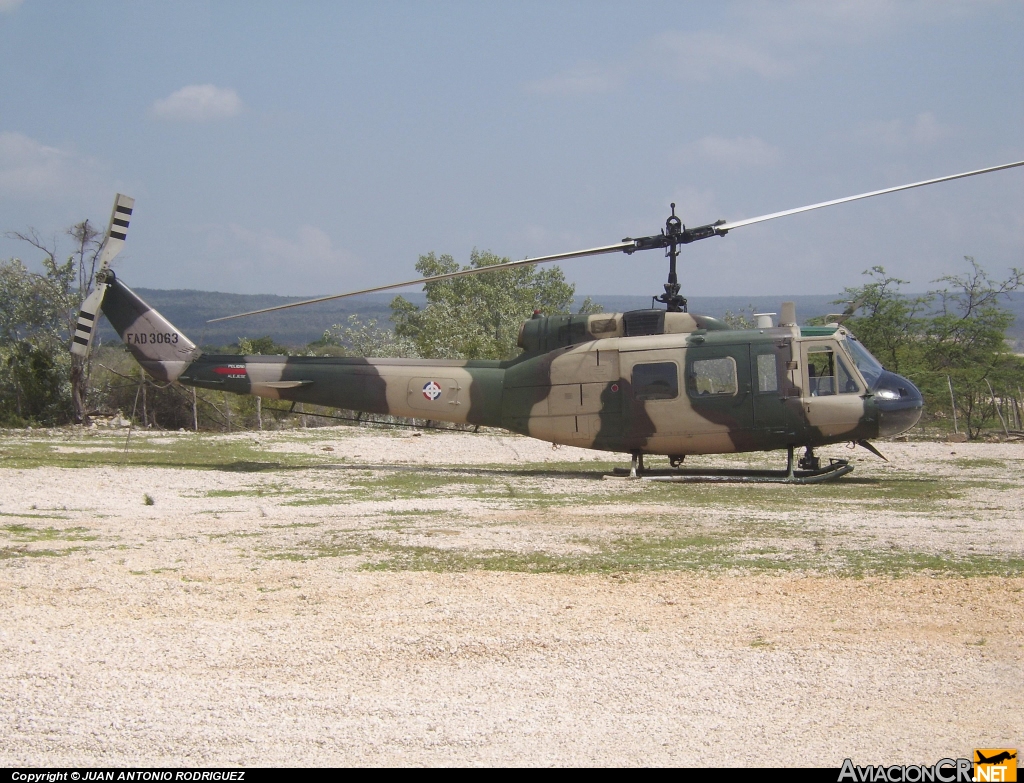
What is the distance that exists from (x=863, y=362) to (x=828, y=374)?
0.65m

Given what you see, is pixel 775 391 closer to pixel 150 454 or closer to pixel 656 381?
pixel 656 381

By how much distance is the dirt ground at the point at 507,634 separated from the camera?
4.43 metres

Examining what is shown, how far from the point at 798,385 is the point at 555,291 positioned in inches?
2122

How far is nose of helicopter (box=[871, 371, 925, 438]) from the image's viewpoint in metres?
14.4

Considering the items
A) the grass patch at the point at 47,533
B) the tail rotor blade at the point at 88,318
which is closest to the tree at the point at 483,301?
the tail rotor blade at the point at 88,318

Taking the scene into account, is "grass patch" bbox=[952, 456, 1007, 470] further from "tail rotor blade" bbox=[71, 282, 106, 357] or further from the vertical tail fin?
"tail rotor blade" bbox=[71, 282, 106, 357]

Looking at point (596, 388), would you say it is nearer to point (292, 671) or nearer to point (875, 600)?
Result: point (875, 600)

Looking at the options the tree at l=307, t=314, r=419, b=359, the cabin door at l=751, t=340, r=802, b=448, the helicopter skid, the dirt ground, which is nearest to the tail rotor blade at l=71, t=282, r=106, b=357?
the dirt ground

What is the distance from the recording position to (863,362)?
583 inches

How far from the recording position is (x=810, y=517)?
33.8 feet

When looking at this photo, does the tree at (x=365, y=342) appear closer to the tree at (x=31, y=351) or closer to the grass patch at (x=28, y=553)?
the tree at (x=31, y=351)

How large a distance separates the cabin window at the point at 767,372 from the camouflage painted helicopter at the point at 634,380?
22 millimetres

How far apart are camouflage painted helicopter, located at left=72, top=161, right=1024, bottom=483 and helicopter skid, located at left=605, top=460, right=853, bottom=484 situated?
0.05 m

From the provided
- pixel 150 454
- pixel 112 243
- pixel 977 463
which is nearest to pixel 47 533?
A: pixel 112 243
